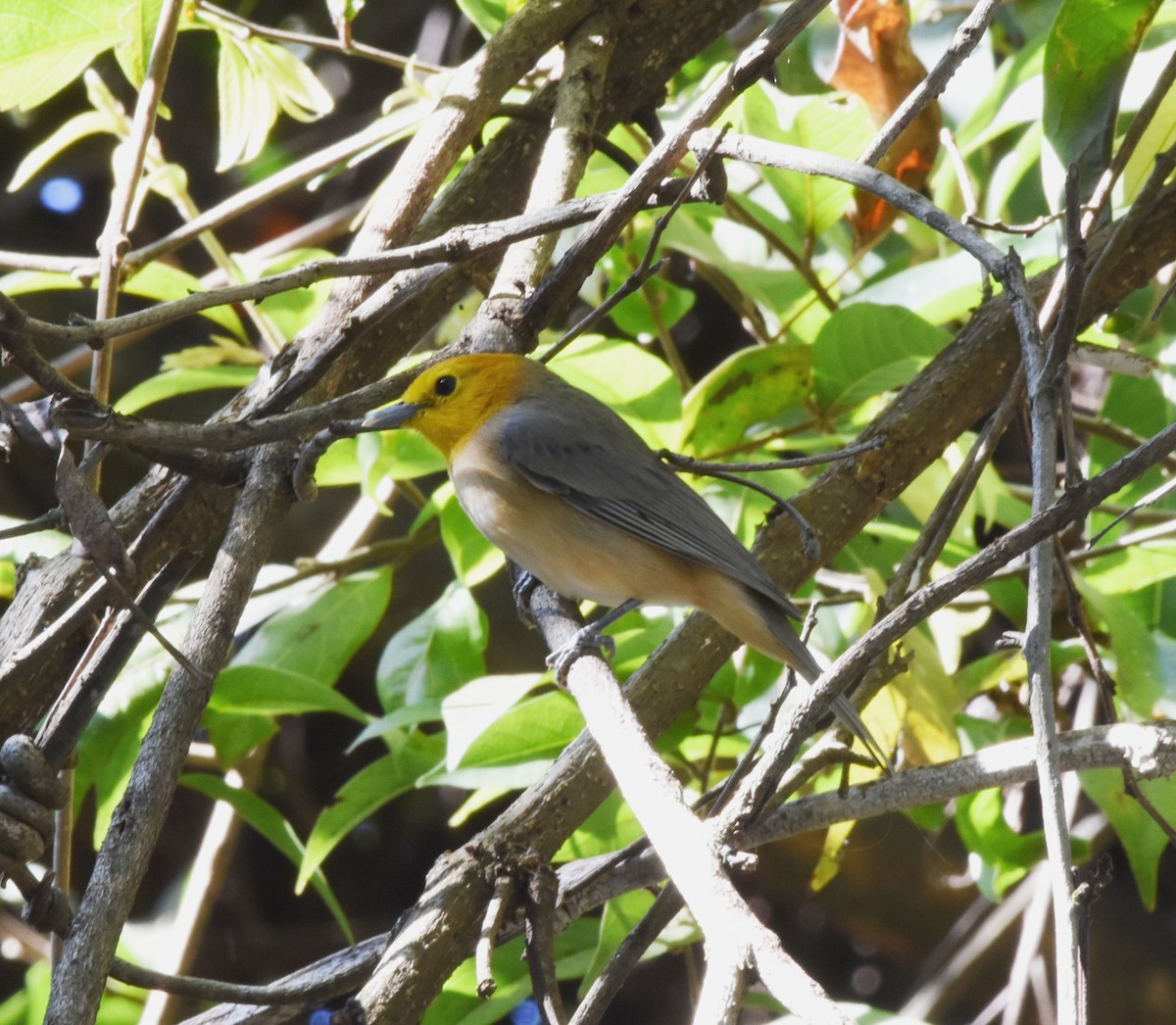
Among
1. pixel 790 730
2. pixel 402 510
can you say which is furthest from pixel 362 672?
pixel 790 730

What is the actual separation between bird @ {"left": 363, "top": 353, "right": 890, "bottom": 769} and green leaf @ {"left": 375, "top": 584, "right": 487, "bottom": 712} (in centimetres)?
28

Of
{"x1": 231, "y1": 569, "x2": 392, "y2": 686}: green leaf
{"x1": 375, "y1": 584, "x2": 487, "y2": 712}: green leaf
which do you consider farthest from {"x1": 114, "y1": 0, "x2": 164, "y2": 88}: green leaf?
{"x1": 375, "y1": 584, "x2": 487, "y2": 712}: green leaf

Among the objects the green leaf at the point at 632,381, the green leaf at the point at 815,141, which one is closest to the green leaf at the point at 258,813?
the green leaf at the point at 632,381

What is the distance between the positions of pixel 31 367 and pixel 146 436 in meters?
0.17

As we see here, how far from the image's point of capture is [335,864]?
15.6ft

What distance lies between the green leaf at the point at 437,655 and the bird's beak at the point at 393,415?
0.45 m

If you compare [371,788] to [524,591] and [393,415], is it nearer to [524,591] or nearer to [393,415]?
[524,591]

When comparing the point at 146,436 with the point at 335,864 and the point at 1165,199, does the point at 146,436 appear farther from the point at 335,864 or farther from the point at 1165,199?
the point at 335,864

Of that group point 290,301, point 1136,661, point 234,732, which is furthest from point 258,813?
point 1136,661

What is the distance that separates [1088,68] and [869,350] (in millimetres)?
757

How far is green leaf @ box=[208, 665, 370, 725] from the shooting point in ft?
9.16

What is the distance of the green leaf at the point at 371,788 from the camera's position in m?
2.85

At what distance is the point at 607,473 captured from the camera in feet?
10.5

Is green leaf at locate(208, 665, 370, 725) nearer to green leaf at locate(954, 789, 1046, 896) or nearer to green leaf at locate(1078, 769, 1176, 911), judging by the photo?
green leaf at locate(954, 789, 1046, 896)
